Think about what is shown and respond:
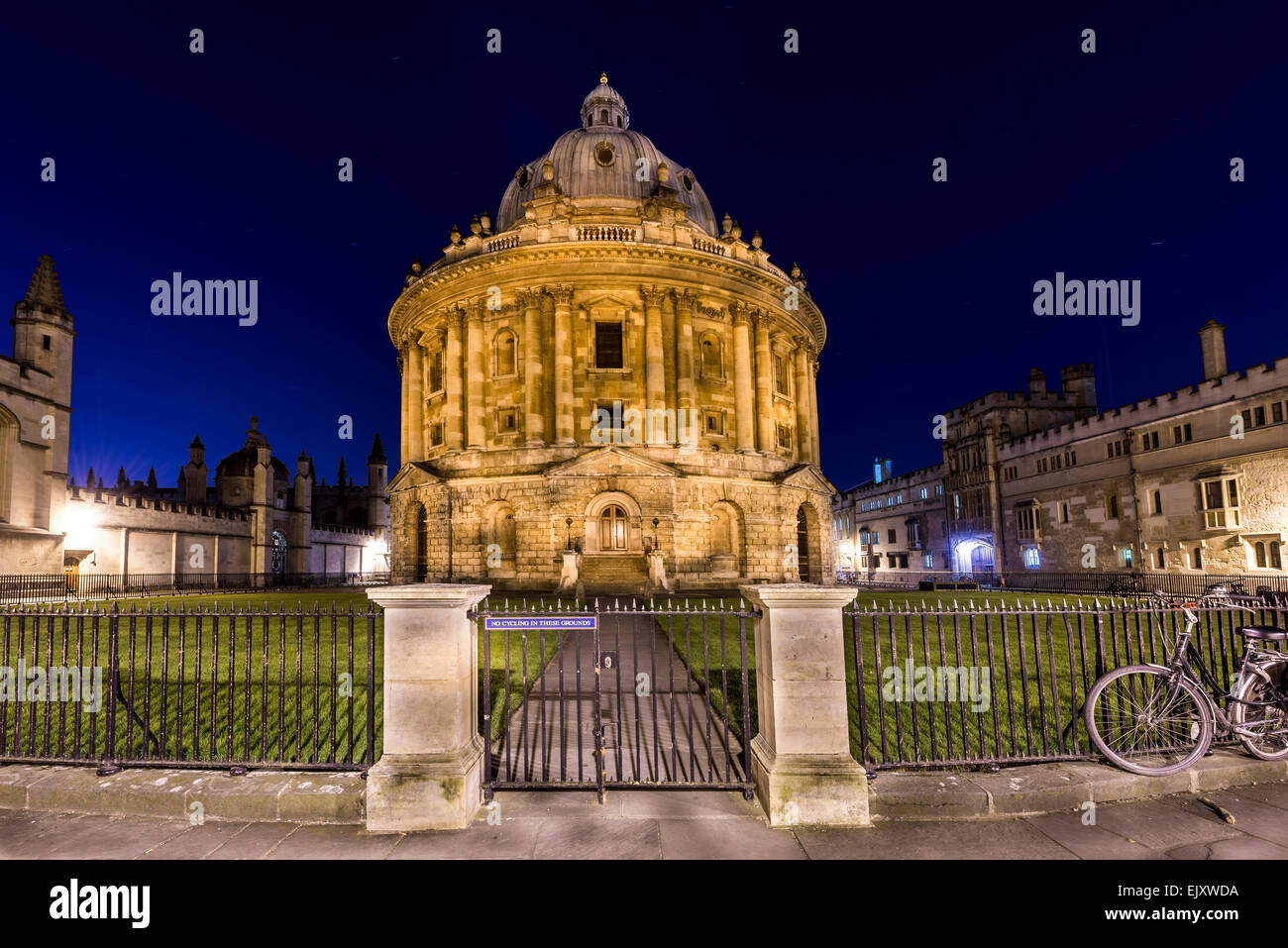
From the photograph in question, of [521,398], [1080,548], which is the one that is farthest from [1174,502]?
[521,398]

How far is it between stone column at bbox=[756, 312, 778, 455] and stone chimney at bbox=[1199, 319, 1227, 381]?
69.7 feet

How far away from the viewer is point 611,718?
8.29 m

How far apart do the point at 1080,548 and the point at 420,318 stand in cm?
3854

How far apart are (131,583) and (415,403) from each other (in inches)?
702

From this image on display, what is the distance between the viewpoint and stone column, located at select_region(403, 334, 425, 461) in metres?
36.1

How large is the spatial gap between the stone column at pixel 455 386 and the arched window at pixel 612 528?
340 inches

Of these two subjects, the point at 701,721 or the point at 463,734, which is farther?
the point at 701,721

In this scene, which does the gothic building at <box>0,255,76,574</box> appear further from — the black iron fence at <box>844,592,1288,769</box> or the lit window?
the lit window

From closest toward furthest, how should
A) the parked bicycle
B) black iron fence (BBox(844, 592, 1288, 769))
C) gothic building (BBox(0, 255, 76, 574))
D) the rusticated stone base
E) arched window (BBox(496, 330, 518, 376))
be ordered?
1. the rusticated stone base
2. black iron fence (BBox(844, 592, 1288, 769))
3. the parked bicycle
4. gothic building (BBox(0, 255, 76, 574))
5. arched window (BBox(496, 330, 518, 376))

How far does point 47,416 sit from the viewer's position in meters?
33.5

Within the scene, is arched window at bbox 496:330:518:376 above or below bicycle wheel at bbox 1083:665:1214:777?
above

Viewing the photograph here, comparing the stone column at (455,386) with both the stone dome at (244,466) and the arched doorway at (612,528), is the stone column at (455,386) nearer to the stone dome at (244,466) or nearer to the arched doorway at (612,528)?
the arched doorway at (612,528)

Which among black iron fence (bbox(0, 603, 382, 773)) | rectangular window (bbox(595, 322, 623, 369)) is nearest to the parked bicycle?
black iron fence (bbox(0, 603, 382, 773))

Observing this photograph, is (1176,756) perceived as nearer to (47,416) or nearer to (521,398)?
(521,398)
